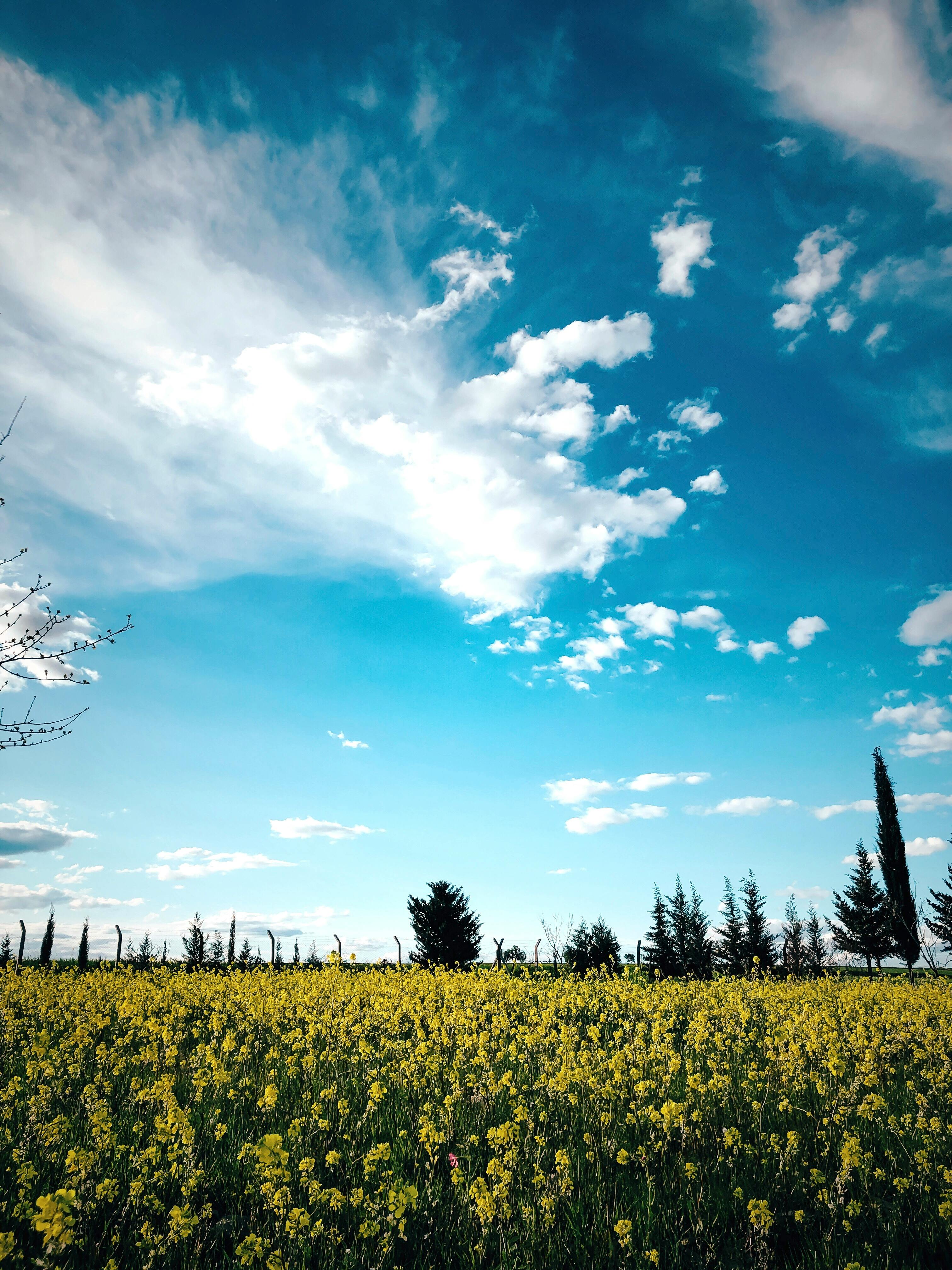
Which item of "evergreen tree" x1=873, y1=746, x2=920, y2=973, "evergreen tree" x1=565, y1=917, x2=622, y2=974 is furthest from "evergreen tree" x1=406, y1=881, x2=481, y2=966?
"evergreen tree" x1=873, y1=746, x2=920, y2=973

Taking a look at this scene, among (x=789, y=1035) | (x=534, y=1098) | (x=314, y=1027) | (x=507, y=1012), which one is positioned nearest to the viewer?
(x=534, y=1098)

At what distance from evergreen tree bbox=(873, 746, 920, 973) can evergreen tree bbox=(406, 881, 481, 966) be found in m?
24.5

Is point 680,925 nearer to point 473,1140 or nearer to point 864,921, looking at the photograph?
point 864,921

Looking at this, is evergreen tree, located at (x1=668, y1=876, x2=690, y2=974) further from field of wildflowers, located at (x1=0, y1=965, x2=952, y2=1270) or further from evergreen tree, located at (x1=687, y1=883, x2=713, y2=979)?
field of wildflowers, located at (x1=0, y1=965, x2=952, y2=1270)

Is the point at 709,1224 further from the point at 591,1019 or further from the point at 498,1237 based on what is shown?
the point at 591,1019

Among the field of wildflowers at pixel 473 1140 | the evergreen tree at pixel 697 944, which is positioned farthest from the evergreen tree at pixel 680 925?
the field of wildflowers at pixel 473 1140

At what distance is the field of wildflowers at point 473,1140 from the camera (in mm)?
4191

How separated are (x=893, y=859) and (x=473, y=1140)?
160 feet

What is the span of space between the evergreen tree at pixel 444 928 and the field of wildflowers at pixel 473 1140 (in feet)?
86.0

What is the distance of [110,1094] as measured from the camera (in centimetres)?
733

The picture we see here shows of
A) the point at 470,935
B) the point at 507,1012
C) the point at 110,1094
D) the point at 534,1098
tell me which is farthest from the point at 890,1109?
the point at 470,935

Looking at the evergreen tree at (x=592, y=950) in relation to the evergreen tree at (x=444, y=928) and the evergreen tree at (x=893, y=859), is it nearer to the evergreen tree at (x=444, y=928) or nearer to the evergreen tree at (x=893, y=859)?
the evergreen tree at (x=444, y=928)

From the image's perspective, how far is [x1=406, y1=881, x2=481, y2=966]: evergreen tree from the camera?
1409 inches

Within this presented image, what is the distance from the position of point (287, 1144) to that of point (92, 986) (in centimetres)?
1185
